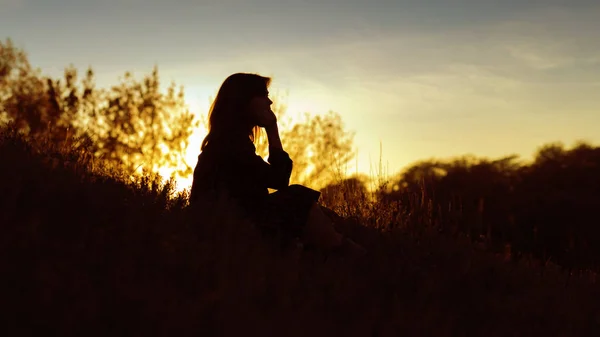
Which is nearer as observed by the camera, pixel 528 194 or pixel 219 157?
pixel 219 157

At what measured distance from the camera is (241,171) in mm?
5805

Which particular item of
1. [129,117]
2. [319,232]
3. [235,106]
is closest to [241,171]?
[235,106]

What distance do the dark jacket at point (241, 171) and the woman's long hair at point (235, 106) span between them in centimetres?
14

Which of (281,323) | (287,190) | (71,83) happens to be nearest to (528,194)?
(71,83)

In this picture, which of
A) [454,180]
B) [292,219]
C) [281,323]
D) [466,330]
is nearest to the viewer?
[281,323]

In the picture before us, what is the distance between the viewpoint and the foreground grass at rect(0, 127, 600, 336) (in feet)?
11.7

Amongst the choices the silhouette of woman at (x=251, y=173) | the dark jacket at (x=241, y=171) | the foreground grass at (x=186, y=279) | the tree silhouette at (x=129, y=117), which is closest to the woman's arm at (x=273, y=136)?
the silhouette of woman at (x=251, y=173)

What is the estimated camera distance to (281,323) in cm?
392

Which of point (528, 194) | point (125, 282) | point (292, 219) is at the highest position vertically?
point (528, 194)

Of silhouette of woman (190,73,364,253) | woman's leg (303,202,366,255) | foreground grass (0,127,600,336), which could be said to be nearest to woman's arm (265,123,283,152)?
silhouette of woman (190,73,364,253)

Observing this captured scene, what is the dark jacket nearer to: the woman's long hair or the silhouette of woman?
the silhouette of woman

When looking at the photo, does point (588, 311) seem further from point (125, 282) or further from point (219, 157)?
point (125, 282)

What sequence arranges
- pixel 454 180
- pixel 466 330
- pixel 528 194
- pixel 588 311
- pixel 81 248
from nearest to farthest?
pixel 81 248 → pixel 466 330 → pixel 588 311 → pixel 528 194 → pixel 454 180

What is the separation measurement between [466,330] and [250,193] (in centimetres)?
216
